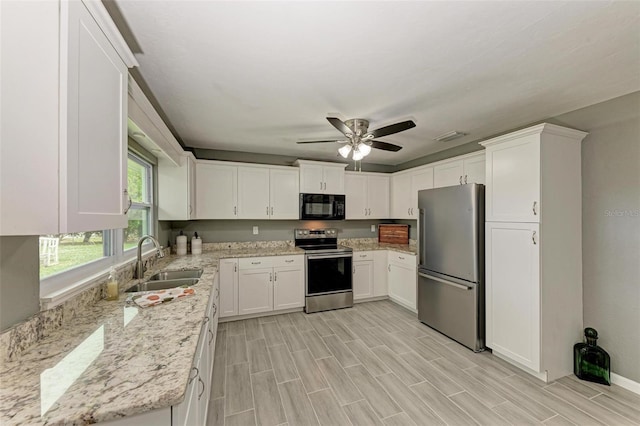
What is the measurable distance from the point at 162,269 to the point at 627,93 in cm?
435

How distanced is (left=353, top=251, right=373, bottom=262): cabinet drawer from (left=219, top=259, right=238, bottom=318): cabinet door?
1.80 meters

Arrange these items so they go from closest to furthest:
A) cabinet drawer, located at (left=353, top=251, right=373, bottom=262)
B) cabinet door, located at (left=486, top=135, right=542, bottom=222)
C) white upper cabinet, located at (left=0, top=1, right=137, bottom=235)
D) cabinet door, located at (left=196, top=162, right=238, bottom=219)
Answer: white upper cabinet, located at (left=0, top=1, right=137, bottom=235) < cabinet door, located at (left=486, top=135, right=542, bottom=222) < cabinet door, located at (left=196, top=162, right=238, bottom=219) < cabinet drawer, located at (left=353, top=251, right=373, bottom=262)

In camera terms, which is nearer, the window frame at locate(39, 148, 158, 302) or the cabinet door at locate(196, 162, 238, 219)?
the window frame at locate(39, 148, 158, 302)

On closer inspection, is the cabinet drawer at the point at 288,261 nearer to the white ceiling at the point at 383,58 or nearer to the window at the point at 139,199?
the window at the point at 139,199

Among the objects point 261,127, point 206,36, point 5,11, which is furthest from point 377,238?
point 5,11

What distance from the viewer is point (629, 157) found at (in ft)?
7.13

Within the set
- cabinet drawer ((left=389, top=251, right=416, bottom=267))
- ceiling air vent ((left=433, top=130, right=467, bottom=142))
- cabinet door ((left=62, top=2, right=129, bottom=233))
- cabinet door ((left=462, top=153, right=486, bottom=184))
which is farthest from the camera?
cabinet drawer ((left=389, top=251, right=416, bottom=267))

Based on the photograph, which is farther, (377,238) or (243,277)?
(377,238)

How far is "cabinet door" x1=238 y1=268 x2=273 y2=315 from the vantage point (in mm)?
3449

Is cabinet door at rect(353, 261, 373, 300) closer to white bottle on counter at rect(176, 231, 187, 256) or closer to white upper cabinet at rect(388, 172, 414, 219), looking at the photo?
white upper cabinet at rect(388, 172, 414, 219)

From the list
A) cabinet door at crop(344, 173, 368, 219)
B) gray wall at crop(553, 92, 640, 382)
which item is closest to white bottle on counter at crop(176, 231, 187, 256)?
cabinet door at crop(344, 173, 368, 219)

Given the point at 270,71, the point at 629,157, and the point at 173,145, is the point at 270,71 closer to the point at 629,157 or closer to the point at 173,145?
the point at 173,145

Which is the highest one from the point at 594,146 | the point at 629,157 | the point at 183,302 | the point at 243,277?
the point at 594,146

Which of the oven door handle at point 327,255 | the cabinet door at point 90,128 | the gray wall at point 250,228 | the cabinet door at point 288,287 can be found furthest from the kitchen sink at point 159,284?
the oven door handle at point 327,255
